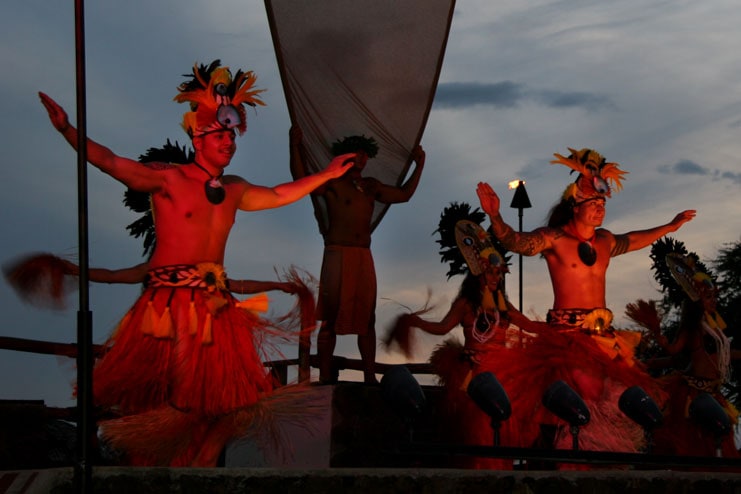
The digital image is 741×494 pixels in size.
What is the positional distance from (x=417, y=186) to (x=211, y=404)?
3183 mm

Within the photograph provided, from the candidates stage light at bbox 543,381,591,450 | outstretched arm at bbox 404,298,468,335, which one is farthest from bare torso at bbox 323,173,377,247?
stage light at bbox 543,381,591,450

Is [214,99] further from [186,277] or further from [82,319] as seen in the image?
[82,319]

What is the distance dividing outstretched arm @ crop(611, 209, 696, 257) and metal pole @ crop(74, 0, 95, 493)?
474 cm

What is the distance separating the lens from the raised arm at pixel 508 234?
25.3 feet

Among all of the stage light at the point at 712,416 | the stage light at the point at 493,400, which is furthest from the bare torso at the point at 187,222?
the stage light at the point at 712,416

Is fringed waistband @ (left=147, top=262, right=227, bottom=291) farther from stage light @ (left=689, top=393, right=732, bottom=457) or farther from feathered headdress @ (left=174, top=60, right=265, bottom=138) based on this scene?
stage light @ (left=689, top=393, right=732, bottom=457)

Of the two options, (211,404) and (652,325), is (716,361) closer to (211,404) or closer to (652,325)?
(652,325)

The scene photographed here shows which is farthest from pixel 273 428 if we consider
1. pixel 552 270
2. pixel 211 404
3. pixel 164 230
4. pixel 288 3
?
pixel 288 3

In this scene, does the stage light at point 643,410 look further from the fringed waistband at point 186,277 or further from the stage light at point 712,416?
the fringed waistband at point 186,277

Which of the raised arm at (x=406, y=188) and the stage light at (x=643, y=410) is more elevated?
the raised arm at (x=406, y=188)

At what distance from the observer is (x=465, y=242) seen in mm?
8938

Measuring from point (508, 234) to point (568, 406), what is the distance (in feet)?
8.24

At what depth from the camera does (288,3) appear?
8.43m

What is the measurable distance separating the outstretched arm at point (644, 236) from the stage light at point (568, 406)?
2.81 meters
